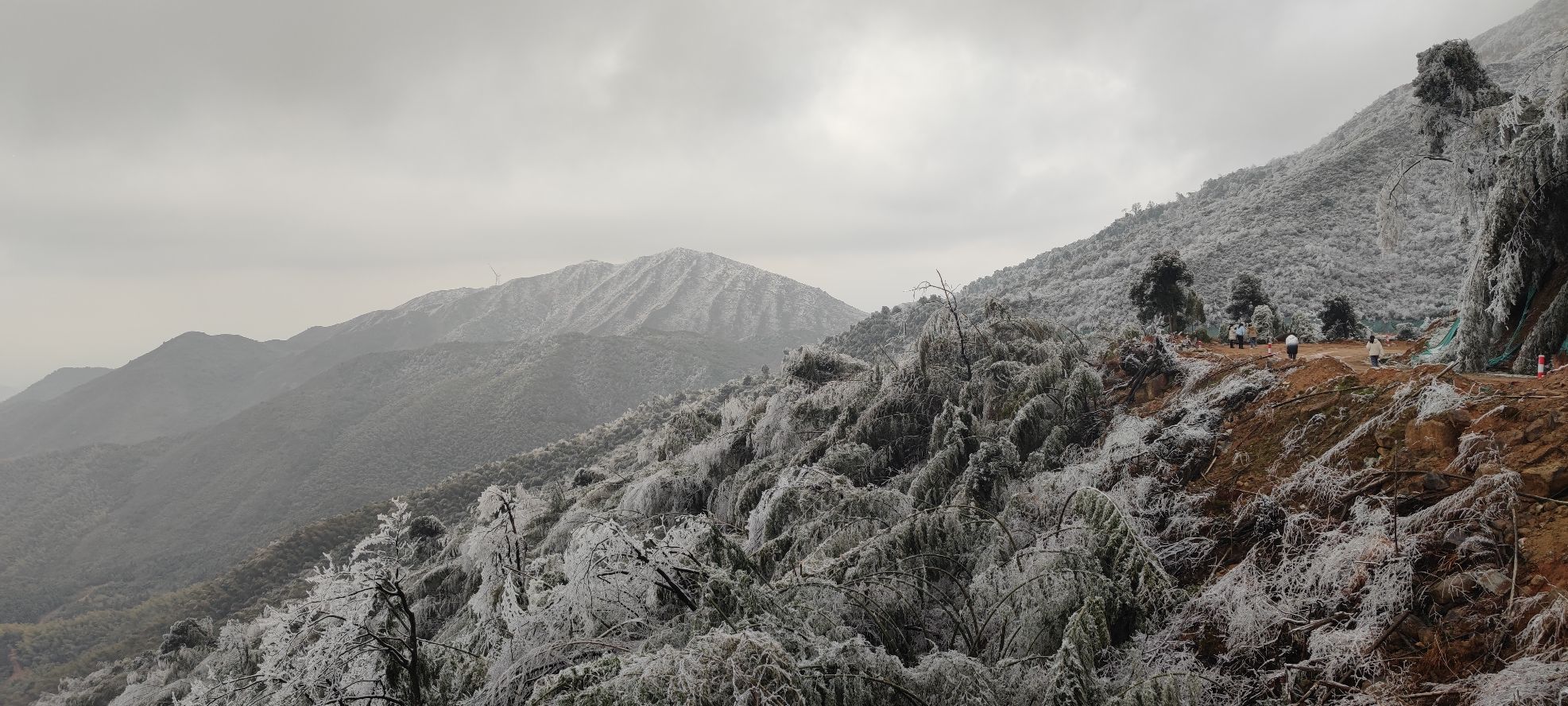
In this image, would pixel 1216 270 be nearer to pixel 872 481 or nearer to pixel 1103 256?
pixel 1103 256

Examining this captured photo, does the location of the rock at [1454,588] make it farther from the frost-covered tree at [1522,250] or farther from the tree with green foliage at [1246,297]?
the tree with green foliage at [1246,297]

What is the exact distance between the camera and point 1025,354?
956 centimetres

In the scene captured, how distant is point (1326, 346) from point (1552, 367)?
9.07 meters

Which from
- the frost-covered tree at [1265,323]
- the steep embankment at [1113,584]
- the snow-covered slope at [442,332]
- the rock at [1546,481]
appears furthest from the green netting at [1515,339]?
the snow-covered slope at [442,332]

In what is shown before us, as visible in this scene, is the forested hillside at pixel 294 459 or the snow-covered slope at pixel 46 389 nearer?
the forested hillside at pixel 294 459

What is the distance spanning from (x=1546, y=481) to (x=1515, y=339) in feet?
14.1

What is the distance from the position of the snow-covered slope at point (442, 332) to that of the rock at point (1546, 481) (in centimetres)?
10725

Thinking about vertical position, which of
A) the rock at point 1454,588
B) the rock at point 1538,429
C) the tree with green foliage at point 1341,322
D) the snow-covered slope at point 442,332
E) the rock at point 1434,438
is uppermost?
the snow-covered slope at point 442,332

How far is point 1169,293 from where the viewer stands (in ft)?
60.2

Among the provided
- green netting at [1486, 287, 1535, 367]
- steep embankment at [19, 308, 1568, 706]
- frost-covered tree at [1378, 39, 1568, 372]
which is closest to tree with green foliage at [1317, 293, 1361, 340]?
frost-covered tree at [1378, 39, 1568, 372]

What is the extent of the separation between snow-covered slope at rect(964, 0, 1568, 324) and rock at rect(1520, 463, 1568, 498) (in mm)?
18471

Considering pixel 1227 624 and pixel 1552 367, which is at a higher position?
pixel 1552 367

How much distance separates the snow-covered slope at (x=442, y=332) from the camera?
406 feet

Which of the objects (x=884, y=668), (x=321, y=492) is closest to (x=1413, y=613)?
(x=884, y=668)
